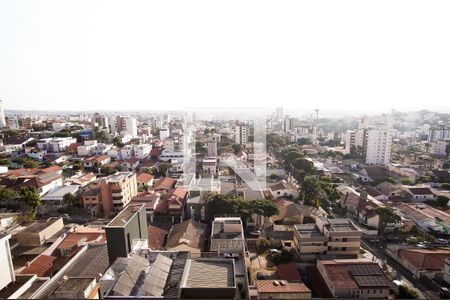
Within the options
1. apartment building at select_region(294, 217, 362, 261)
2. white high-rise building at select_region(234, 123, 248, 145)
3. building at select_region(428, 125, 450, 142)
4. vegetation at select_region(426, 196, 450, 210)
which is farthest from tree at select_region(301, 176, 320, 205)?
building at select_region(428, 125, 450, 142)

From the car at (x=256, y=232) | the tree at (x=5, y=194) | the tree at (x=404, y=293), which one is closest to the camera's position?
the tree at (x=404, y=293)

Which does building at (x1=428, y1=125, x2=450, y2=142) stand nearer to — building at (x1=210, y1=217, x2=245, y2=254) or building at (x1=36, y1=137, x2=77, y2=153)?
building at (x1=210, y1=217, x2=245, y2=254)

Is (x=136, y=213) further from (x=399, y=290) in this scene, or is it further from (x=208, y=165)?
(x=208, y=165)

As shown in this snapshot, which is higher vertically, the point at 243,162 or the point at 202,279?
the point at 202,279

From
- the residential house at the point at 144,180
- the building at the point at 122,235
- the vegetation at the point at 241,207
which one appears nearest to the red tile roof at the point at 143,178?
the residential house at the point at 144,180

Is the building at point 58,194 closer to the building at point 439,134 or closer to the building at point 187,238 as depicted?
the building at point 187,238

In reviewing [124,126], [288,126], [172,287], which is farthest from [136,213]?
[288,126]
